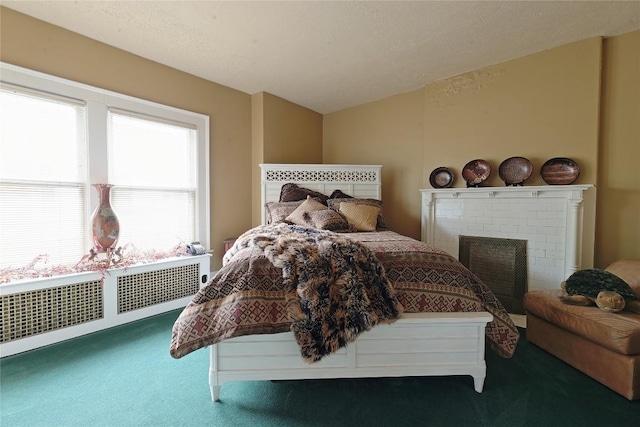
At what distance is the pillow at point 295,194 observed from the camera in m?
3.49

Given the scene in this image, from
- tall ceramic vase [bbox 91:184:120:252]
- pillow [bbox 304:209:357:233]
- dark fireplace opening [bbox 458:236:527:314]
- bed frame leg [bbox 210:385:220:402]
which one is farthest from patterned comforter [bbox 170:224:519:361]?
tall ceramic vase [bbox 91:184:120:252]

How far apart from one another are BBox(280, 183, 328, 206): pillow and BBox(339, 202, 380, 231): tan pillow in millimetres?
441

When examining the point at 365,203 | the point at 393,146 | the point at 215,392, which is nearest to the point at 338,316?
the point at 215,392

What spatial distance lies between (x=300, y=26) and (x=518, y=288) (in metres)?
3.24

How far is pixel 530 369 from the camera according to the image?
6.22ft

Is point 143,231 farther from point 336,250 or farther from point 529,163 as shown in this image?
point 529,163

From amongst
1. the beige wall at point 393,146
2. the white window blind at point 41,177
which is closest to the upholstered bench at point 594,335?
the beige wall at point 393,146

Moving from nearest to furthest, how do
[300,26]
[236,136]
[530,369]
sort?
[530,369] < [300,26] < [236,136]

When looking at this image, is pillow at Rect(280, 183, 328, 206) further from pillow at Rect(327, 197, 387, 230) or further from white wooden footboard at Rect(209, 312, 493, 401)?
white wooden footboard at Rect(209, 312, 493, 401)

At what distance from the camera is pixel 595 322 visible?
1716mm

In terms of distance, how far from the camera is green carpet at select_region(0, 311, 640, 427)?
4.76ft

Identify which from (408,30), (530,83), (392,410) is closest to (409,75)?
(408,30)

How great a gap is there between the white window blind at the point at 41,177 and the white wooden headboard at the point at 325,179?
1.85m

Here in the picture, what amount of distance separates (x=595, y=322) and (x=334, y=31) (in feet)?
9.33
